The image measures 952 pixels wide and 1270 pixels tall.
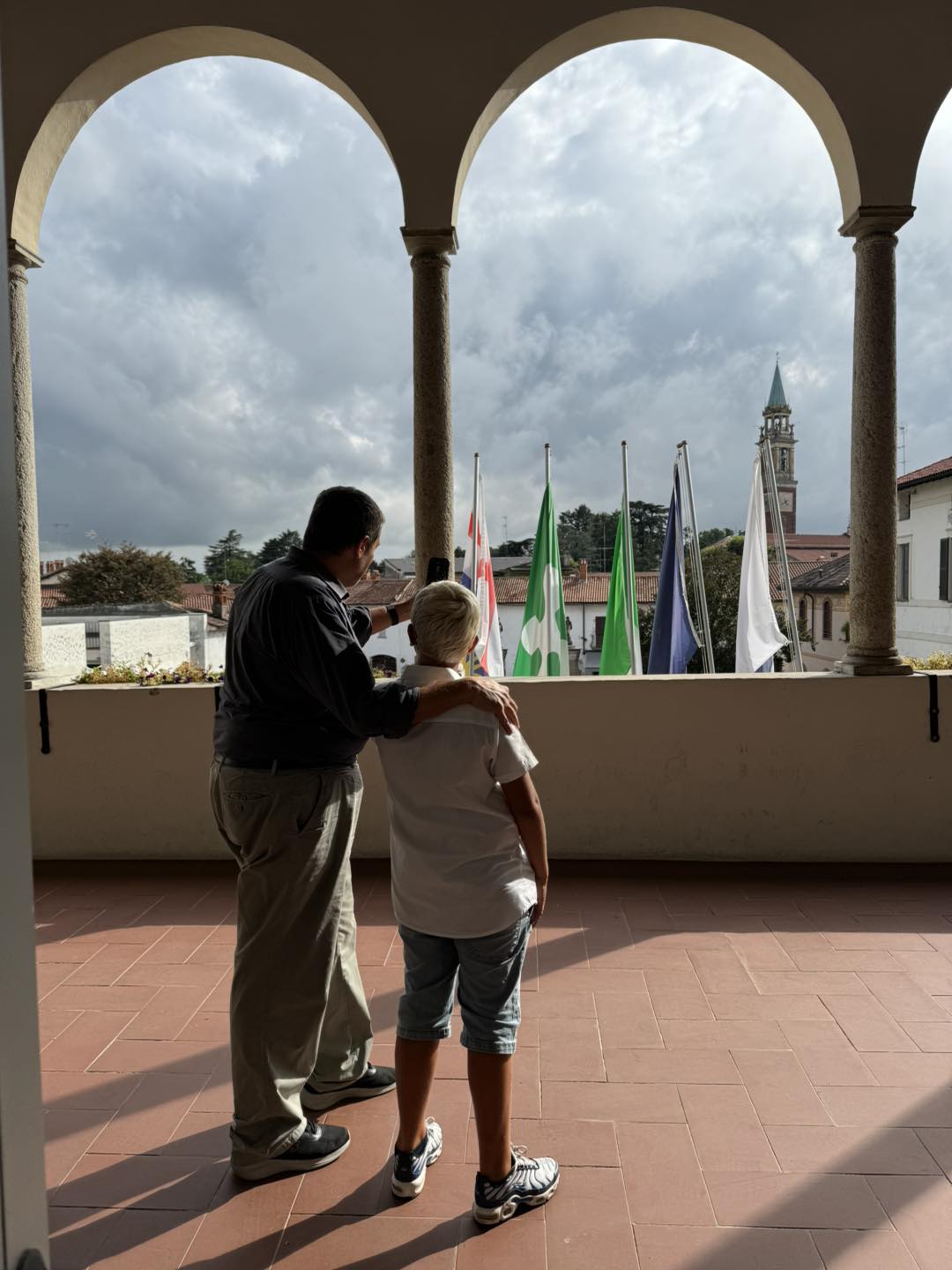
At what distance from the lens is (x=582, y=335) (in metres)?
107

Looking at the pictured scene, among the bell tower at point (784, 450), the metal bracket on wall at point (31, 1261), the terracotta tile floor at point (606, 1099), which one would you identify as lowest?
the terracotta tile floor at point (606, 1099)

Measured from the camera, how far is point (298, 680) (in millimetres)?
2275

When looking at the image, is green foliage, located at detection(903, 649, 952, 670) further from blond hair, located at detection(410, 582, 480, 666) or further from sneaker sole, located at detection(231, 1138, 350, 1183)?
sneaker sole, located at detection(231, 1138, 350, 1183)

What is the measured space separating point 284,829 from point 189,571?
168 feet

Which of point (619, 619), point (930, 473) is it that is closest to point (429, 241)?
point (619, 619)

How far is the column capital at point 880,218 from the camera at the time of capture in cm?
453

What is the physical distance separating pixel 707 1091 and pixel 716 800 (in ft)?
6.85

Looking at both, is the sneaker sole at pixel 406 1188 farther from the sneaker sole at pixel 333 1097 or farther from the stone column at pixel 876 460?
the stone column at pixel 876 460

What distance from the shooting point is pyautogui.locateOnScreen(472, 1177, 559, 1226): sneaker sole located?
2166mm

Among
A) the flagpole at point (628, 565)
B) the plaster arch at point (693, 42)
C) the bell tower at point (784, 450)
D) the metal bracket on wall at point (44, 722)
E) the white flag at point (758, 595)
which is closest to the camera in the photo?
the plaster arch at point (693, 42)

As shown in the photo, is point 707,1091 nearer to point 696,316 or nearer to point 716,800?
point 716,800

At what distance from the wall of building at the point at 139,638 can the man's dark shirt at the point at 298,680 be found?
31.2m

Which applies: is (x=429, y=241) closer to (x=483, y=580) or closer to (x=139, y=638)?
(x=483, y=580)

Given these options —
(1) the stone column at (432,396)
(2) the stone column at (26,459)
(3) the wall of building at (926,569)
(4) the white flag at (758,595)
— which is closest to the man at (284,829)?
(1) the stone column at (432,396)
